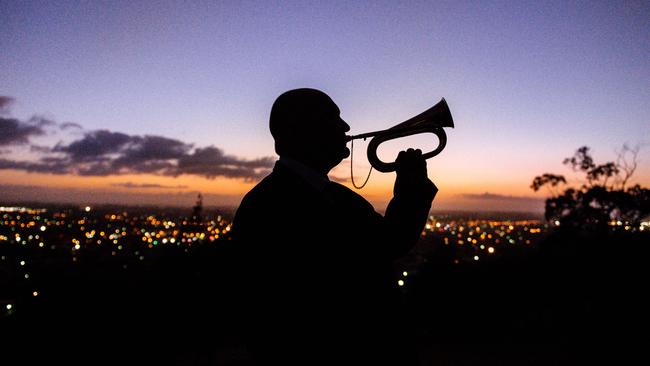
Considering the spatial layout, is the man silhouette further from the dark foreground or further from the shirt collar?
the dark foreground

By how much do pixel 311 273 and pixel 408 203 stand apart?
1.94 feet

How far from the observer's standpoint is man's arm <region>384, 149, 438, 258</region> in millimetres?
1692

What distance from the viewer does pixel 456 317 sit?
1623cm

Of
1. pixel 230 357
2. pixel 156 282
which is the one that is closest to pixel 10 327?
pixel 156 282

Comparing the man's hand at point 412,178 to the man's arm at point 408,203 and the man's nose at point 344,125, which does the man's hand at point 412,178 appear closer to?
the man's arm at point 408,203

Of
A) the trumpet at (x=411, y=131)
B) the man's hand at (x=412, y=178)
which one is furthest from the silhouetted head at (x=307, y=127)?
the trumpet at (x=411, y=131)

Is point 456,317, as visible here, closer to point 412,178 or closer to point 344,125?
point 412,178

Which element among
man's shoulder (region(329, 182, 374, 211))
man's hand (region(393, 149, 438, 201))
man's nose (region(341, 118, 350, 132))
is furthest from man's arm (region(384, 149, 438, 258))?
man's nose (region(341, 118, 350, 132))

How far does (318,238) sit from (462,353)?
41.1 ft

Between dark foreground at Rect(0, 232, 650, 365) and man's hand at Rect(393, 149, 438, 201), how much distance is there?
283 inches

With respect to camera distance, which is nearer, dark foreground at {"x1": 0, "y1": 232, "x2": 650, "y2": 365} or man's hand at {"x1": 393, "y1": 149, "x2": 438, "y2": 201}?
man's hand at {"x1": 393, "y1": 149, "x2": 438, "y2": 201}

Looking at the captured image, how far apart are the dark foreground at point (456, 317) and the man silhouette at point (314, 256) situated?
7.16m

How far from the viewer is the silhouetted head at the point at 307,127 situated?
1.77m

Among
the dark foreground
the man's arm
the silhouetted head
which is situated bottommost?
the dark foreground
